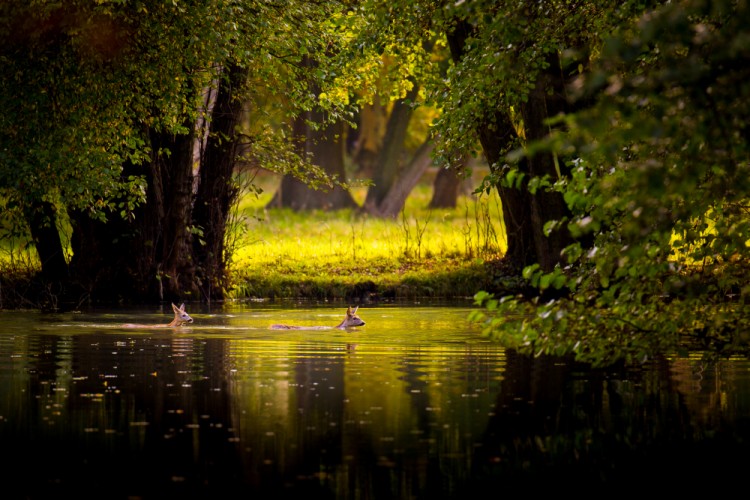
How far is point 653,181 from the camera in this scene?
8.81 meters

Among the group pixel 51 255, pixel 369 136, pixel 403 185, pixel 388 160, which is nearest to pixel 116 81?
pixel 51 255

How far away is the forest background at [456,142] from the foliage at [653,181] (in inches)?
1.2

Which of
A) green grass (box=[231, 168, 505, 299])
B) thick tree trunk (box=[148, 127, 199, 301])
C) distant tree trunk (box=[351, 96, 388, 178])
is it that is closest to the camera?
thick tree trunk (box=[148, 127, 199, 301])

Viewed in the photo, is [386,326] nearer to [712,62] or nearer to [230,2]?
[230,2]

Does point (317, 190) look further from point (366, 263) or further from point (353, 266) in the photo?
A: point (353, 266)

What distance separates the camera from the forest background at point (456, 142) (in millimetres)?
9875

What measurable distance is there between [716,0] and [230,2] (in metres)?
13.9

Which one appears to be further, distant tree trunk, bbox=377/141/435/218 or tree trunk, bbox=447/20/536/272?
distant tree trunk, bbox=377/141/435/218

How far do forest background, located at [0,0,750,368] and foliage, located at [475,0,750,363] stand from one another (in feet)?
0.10

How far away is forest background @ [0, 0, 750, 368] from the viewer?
988 centimetres

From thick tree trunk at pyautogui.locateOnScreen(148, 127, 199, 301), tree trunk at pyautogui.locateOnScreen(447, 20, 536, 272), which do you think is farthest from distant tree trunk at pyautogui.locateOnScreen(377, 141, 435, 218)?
thick tree trunk at pyautogui.locateOnScreen(148, 127, 199, 301)

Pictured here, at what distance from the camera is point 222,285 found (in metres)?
29.7

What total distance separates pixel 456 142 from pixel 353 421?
24.2 feet

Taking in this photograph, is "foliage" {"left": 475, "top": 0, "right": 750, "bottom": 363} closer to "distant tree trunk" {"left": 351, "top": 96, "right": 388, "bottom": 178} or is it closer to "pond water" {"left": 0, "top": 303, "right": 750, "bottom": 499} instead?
"pond water" {"left": 0, "top": 303, "right": 750, "bottom": 499}
